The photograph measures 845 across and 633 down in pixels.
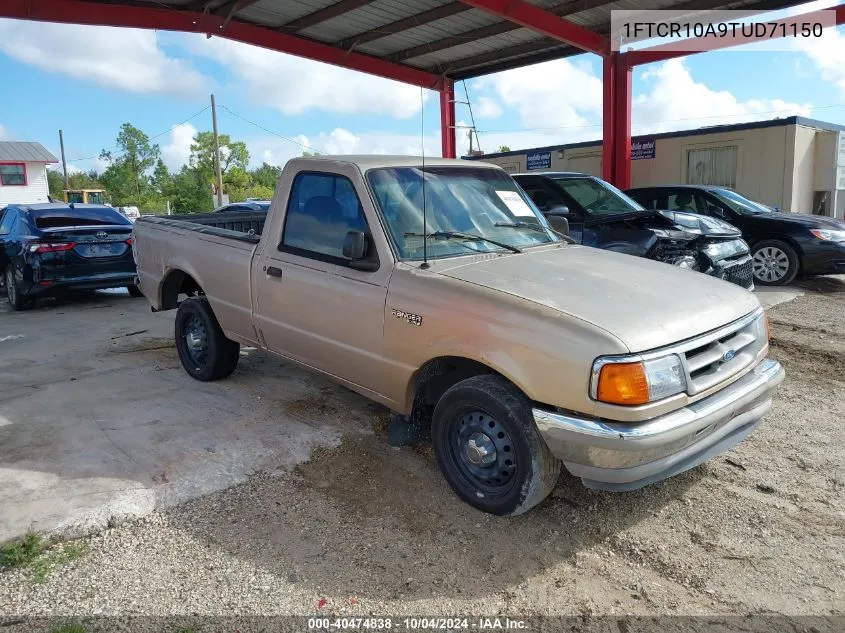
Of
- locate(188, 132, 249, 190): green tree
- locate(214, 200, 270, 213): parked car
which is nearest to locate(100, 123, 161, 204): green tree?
locate(188, 132, 249, 190): green tree

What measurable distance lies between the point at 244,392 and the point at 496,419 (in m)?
2.87

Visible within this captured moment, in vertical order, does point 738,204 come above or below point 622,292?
above

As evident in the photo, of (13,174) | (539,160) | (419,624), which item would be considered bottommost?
(419,624)

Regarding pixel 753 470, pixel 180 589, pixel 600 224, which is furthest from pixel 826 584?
pixel 600 224

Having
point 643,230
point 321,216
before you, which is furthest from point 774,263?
point 321,216

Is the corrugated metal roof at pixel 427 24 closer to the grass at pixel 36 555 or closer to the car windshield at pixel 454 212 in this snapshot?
the car windshield at pixel 454 212

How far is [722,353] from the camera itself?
3211 millimetres

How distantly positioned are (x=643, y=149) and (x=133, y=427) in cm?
1726

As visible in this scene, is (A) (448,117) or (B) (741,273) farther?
(A) (448,117)

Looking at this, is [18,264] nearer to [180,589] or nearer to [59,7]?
[59,7]

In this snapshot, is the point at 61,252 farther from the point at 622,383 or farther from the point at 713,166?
the point at 713,166

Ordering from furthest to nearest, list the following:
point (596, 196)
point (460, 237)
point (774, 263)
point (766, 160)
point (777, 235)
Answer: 1. point (766, 160)
2. point (774, 263)
3. point (777, 235)
4. point (596, 196)
5. point (460, 237)

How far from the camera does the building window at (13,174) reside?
4259 cm

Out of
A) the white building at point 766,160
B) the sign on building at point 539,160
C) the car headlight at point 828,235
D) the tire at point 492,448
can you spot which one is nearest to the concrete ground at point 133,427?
the tire at point 492,448
